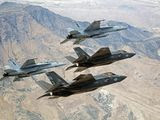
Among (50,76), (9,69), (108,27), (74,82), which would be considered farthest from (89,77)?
(9,69)

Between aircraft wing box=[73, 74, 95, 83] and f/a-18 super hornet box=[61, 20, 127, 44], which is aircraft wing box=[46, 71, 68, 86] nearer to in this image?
aircraft wing box=[73, 74, 95, 83]

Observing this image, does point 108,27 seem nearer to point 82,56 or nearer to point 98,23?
point 98,23

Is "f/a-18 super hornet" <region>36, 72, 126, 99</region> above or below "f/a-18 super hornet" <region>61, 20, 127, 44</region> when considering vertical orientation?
below

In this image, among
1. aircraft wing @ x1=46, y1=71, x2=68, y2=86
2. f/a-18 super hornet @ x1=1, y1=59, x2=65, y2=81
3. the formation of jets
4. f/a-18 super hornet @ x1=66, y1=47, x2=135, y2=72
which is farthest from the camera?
f/a-18 super hornet @ x1=1, y1=59, x2=65, y2=81

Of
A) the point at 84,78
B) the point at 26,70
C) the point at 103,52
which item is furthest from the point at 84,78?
the point at 26,70

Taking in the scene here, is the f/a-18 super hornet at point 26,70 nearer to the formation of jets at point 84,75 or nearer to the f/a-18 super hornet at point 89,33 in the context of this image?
the formation of jets at point 84,75

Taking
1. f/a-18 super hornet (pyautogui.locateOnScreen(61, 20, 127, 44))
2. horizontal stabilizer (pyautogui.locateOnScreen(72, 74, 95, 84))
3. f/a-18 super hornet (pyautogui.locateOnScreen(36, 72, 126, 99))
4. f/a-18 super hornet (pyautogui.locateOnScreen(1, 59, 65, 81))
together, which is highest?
f/a-18 super hornet (pyautogui.locateOnScreen(61, 20, 127, 44))

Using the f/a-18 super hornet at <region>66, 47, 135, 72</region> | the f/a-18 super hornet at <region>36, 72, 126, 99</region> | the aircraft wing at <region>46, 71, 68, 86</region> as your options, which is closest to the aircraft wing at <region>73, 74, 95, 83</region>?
the f/a-18 super hornet at <region>36, 72, 126, 99</region>

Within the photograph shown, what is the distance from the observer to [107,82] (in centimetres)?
7762

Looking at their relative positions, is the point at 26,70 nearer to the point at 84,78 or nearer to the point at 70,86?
the point at 70,86

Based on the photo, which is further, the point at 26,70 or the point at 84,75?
the point at 26,70

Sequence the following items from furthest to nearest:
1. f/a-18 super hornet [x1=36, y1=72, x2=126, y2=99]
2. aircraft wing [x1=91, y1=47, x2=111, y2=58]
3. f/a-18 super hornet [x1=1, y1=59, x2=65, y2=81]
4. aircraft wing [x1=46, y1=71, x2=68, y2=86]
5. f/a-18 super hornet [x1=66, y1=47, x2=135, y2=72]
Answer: f/a-18 super hornet [x1=1, y1=59, x2=65, y2=81]
f/a-18 super hornet [x1=66, y1=47, x2=135, y2=72]
aircraft wing [x1=91, y1=47, x2=111, y2=58]
aircraft wing [x1=46, y1=71, x2=68, y2=86]
f/a-18 super hornet [x1=36, y1=72, x2=126, y2=99]

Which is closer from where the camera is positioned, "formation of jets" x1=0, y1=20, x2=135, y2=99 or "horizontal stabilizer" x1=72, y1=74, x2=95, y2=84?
"horizontal stabilizer" x1=72, y1=74, x2=95, y2=84

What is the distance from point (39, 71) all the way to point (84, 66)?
19480mm
